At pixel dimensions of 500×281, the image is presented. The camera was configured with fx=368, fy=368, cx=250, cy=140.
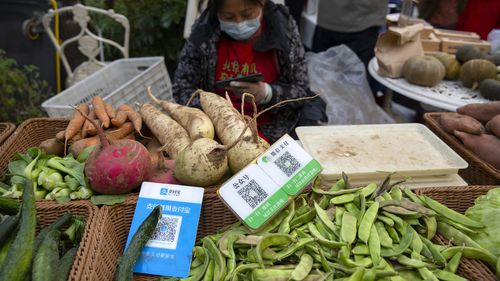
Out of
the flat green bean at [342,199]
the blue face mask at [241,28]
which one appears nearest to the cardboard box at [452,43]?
the blue face mask at [241,28]

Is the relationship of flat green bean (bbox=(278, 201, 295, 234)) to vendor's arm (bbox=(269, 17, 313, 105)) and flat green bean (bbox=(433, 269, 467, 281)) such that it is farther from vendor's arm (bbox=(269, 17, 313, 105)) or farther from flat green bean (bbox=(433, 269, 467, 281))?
vendor's arm (bbox=(269, 17, 313, 105))

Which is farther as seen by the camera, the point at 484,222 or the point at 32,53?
the point at 32,53

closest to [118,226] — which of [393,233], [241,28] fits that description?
[393,233]

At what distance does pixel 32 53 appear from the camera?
4613 mm

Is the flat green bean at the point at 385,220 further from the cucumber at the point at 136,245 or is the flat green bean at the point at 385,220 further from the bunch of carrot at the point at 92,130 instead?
the bunch of carrot at the point at 92,130

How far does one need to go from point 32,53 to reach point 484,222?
504 cm

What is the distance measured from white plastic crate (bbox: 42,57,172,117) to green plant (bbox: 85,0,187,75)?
0.77 metres

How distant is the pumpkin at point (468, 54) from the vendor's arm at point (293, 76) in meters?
1.39

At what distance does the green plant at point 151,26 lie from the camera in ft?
13.4

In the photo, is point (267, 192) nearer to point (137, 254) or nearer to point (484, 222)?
point (137, 254)

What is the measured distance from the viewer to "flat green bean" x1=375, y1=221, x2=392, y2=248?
50.6 inches

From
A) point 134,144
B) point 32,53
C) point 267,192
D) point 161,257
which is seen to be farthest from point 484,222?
point 32,53

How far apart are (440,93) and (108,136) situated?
2.44 m

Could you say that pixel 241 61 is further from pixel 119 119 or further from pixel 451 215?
pixel 451 215
